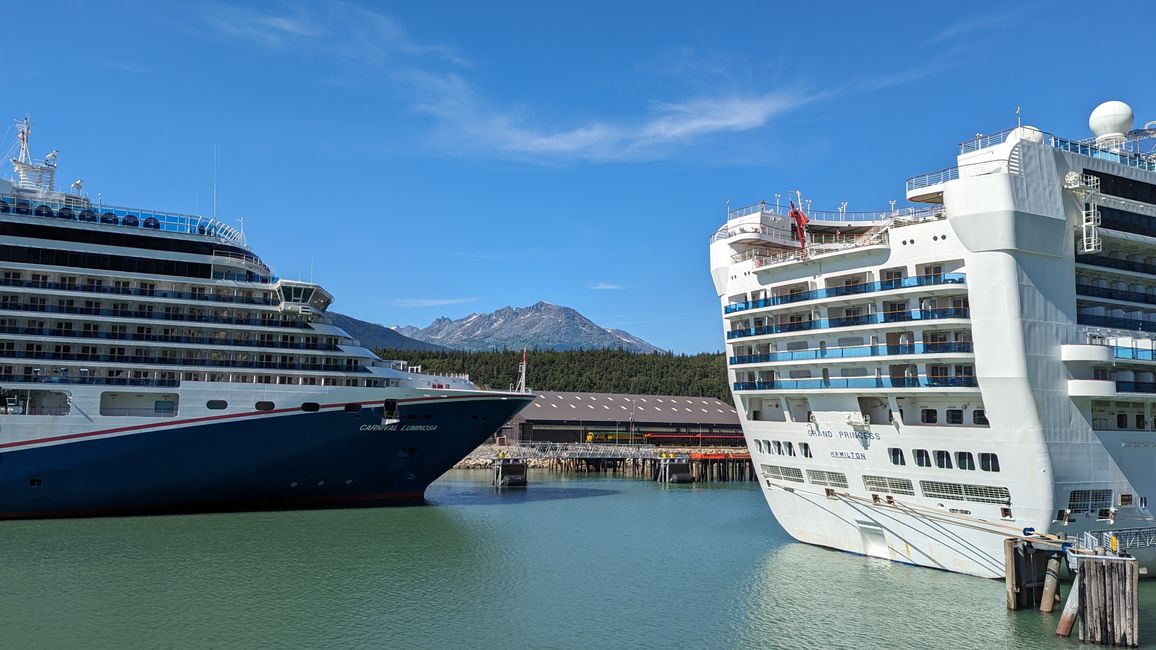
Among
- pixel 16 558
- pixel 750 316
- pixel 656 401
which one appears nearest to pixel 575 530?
pixel 750 316

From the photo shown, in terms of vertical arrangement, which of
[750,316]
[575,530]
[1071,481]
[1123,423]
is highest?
[750,316]

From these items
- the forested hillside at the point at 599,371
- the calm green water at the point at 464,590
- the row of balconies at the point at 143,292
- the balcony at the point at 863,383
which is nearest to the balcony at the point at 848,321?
the balcony at the point at 863,383

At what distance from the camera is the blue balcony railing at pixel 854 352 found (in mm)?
25906

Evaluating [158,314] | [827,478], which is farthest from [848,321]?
[158,314]

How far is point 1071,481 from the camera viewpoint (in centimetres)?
2447

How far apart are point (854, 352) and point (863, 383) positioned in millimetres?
1216

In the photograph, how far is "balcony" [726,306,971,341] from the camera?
2606 cm

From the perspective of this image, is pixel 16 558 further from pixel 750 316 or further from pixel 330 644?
pixel 750 316

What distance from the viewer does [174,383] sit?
40.1m

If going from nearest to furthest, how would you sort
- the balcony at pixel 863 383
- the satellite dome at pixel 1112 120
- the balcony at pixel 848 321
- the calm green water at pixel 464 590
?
1. the calm green water at pixel 464 590
2. the balcony at pixel 863 383
3. the balcony at pixel 848 321
4. the satellite dome at pixel 1112 120

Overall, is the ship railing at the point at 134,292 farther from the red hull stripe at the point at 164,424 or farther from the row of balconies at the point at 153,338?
the red hull stripe at the point at 164,424

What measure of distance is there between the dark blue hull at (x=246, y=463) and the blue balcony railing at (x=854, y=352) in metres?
18.1

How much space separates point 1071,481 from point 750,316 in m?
13.1

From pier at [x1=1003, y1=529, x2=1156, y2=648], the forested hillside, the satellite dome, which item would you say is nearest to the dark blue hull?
pier at [x1=1003, y1=529, x2=1156, y2=648]
